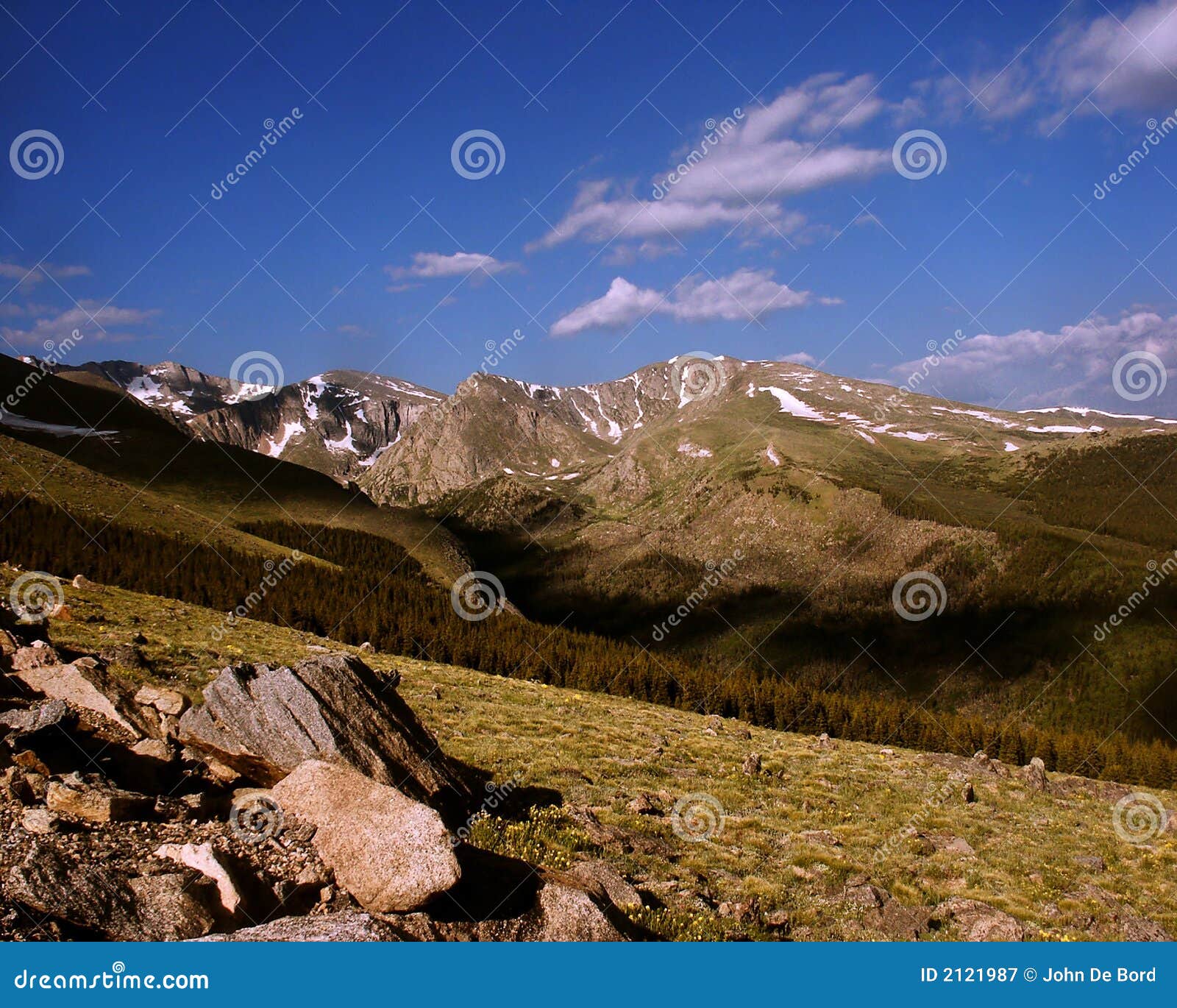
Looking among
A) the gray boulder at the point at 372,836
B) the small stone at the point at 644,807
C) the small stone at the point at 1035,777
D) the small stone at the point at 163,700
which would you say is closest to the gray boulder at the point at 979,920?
the small stone at the point at 644,807

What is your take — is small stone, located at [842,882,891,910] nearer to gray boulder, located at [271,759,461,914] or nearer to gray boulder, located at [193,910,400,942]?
gray boulder, located at [271,759,461,914]

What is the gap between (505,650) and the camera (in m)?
91.7

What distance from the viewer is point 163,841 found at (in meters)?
12.4

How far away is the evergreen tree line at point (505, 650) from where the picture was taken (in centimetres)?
8106

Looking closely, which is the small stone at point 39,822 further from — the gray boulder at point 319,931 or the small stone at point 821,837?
the small stone at point 821,837

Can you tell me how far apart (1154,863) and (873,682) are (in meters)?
189

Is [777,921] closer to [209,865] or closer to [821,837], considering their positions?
[821,837]

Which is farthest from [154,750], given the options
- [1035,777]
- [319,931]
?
[1035,777]

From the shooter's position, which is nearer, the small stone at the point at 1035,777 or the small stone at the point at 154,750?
the small stone at the point at 154,750

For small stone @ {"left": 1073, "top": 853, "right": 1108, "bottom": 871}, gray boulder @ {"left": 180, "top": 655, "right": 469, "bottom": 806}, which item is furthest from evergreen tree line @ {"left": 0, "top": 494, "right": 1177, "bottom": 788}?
gray boulder @ {"left": 180, "top": 655, "right": 469, "bottom": 806}

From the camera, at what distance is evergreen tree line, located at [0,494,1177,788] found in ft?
266

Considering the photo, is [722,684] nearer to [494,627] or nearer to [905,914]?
[494,627]

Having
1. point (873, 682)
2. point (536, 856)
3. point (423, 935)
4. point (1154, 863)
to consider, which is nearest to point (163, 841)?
point (423, 935)

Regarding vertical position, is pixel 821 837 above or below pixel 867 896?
below
